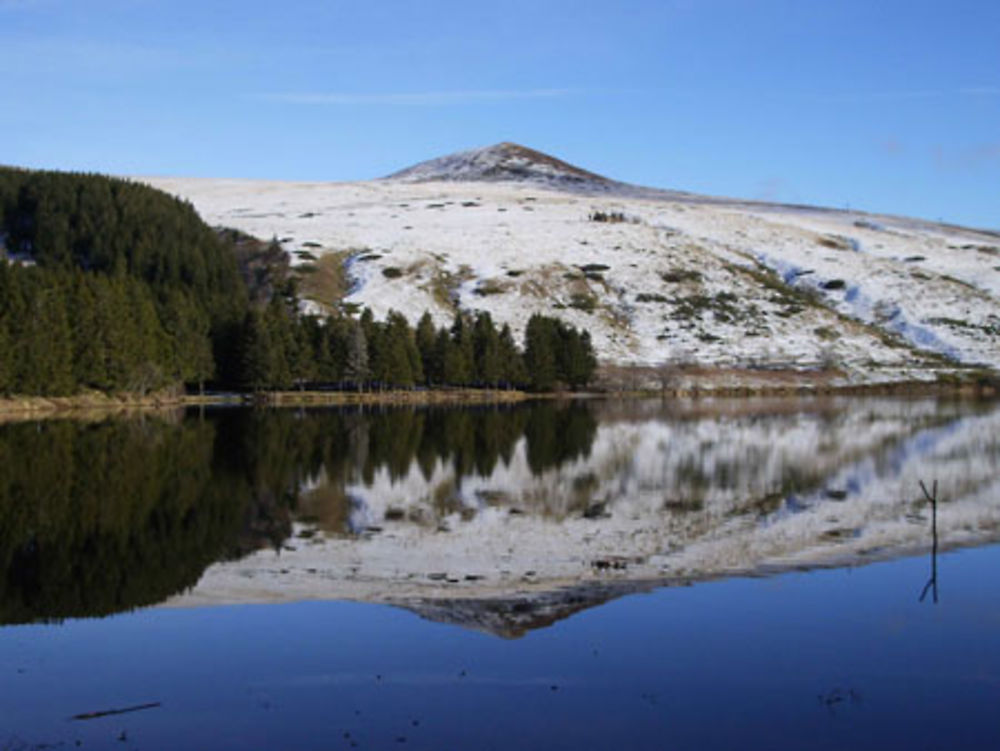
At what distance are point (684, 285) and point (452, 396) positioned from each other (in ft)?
182

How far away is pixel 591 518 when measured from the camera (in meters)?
31.3

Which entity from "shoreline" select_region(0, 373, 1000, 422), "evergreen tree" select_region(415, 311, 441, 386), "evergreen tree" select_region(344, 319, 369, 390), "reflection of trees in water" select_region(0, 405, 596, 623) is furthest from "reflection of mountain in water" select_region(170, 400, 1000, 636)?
"evergreen tree" select_region(415, 311, 441, 386)

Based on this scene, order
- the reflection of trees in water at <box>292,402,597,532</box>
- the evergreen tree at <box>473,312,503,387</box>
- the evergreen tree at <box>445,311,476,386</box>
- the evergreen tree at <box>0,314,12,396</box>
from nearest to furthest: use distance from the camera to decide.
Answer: the reflection of trees in water at <box>292,402,597,532</box>, the evergreen tree at <box>0,314,12,396</box>, the evergreen tree at <box>445,311,476,386</box>, the evergreen tree at <box>473,312,503,387</box>

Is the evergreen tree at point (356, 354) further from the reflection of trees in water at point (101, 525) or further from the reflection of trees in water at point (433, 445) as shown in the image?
the reflection of trees in water at point (101, 525)

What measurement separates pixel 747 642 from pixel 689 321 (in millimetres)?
136633

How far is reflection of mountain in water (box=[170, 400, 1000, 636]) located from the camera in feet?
72.4

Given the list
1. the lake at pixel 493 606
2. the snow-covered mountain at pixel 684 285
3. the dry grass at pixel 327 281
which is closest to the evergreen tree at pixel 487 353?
the snow-covered mountain at pixel 684 285

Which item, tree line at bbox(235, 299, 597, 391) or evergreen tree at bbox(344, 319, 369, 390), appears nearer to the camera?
tree line at bbox(235, 299, 597, 391)

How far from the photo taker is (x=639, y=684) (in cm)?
1555

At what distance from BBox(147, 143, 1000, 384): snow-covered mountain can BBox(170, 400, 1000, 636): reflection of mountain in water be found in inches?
3360

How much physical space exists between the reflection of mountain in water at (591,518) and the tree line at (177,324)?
38.6m

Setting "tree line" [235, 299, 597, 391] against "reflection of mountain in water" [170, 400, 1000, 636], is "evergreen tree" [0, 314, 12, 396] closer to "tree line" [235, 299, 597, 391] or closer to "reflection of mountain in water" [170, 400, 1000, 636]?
"tree line" [235, 299, 597, 391]

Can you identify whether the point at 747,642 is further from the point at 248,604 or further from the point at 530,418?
the point at 530,418

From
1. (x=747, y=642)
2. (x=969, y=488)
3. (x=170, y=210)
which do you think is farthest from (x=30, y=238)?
(x=747, y=642)
